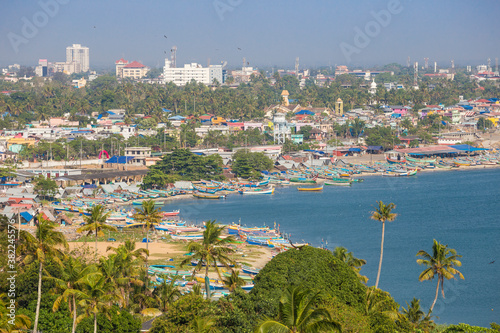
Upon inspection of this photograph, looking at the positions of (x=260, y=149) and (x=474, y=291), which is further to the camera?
(x=260, y=149)

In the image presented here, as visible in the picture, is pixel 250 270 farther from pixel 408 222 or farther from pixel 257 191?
pixel 257 191

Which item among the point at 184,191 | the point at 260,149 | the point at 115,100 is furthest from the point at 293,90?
the point at 184,191

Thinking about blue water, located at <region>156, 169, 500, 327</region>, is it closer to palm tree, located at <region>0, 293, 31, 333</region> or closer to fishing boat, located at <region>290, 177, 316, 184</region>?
fishing boat, located at <region>290, 177, 316, 184</region>

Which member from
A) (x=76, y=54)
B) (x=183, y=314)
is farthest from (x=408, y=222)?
(x=76, y=54)

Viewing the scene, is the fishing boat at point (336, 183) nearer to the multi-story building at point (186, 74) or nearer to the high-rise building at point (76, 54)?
the multi-story building at point (186, 74)

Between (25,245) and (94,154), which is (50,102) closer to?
(94,154)

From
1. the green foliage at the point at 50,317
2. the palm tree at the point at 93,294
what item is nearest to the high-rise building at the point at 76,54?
the green foliage at the point at 50,317
